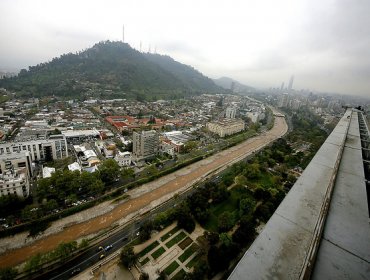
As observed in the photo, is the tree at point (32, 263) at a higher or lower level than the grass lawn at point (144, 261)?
higher

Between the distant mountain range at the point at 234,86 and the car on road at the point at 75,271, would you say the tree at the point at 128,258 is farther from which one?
the distant mountain range at the point at 234,86

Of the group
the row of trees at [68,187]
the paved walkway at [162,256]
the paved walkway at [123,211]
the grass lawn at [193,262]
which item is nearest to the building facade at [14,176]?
the row of trees at [68,187]

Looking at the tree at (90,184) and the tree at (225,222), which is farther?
the tree at (90,184)

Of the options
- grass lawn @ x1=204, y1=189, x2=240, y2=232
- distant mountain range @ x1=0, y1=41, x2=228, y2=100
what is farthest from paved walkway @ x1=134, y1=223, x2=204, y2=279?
distant mountain range @ x1=0, y1=41, x2=228, y2=100

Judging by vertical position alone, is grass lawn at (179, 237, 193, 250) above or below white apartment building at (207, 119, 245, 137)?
below

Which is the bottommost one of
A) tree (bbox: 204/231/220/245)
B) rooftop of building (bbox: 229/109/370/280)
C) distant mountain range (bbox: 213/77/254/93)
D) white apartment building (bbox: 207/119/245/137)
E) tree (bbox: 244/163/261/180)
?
tree (bbox: 204/231/220/245)

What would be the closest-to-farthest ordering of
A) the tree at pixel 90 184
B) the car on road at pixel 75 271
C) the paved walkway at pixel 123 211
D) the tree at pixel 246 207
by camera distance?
1. the car on road at pixel 75 271
2. the paved walkway at pixel 123 211
3. the tree at pixel 246 207
4. the tree at pixel 90 184

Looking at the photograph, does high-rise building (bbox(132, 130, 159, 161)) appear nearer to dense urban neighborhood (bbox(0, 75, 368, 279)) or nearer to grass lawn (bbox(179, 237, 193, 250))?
dense urban neighborhood (bbox(0, 75, 368, 279))
